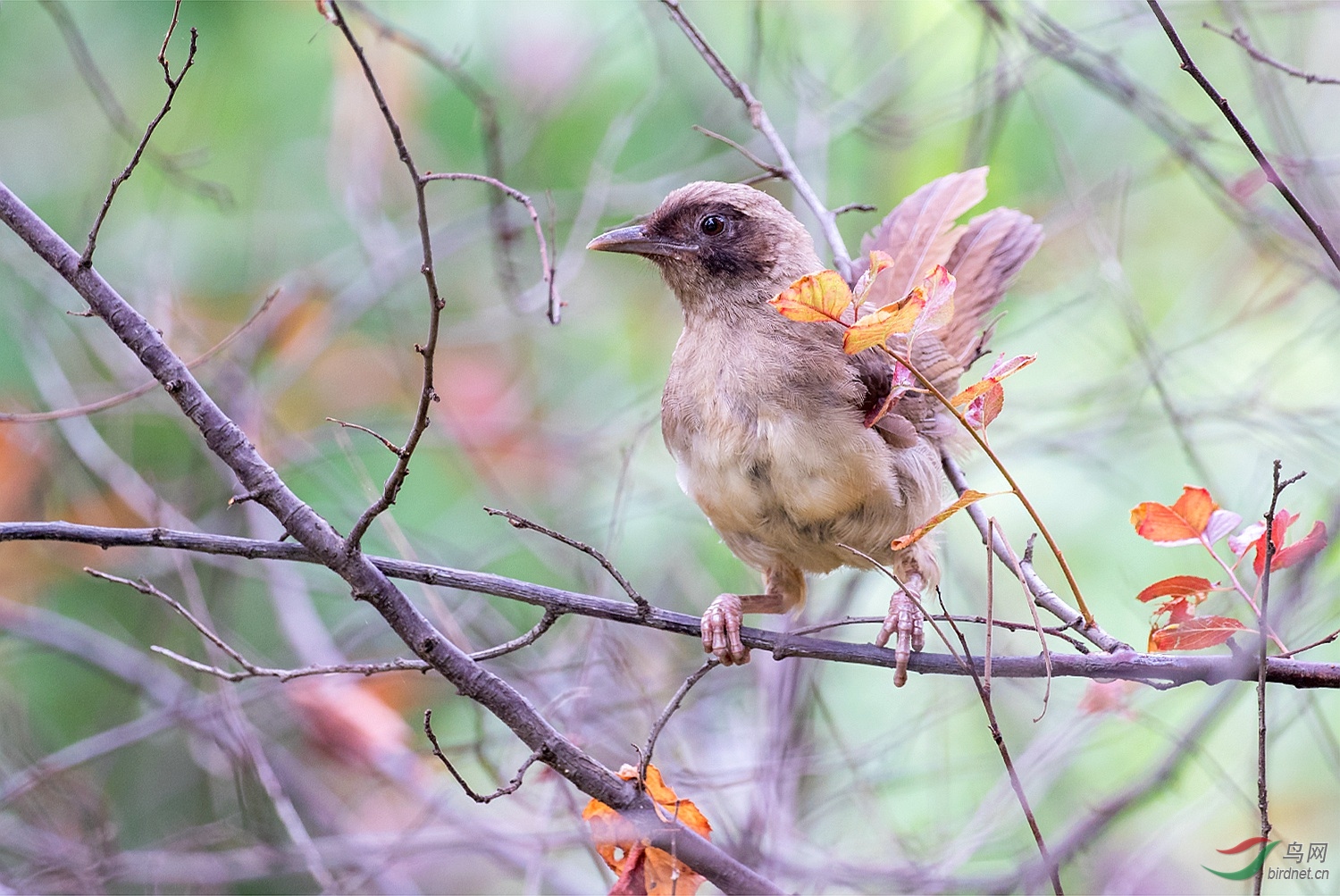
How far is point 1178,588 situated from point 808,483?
39.1 inches

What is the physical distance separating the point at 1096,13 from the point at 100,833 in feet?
16.3

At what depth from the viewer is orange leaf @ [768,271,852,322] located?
2004 mm

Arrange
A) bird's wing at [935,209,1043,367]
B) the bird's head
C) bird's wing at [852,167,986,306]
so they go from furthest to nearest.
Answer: bird's wing at [935,209,1043,367] → bird's wing at [852,167,986,306] → the bird's head

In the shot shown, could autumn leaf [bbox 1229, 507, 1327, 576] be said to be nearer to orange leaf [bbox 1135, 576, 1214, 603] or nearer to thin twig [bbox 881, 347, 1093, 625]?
orange leaf [bbox 1135, 576, 1214, 603]

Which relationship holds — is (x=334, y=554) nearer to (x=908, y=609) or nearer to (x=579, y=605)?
(x=579, y=605)

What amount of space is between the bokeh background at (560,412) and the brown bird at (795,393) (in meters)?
0.38

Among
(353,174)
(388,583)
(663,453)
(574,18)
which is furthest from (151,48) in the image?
(388,583)

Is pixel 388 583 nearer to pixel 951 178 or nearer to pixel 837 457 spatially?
pixel 837 457

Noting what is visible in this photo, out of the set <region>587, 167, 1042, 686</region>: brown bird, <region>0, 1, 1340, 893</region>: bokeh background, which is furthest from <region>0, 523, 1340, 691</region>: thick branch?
<region>0, 1, 1340, 893</region>: bokeh background

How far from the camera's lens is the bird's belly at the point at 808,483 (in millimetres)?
2943

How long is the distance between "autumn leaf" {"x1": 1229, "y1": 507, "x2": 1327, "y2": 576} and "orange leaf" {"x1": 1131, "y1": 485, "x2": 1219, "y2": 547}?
0.28 ft

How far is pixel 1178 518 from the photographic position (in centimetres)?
215

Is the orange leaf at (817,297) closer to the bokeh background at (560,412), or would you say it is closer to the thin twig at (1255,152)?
the thin twig at (1255,152)

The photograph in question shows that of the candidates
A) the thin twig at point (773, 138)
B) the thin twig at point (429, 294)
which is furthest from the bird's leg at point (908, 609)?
the thin twig at point (429, 294)
